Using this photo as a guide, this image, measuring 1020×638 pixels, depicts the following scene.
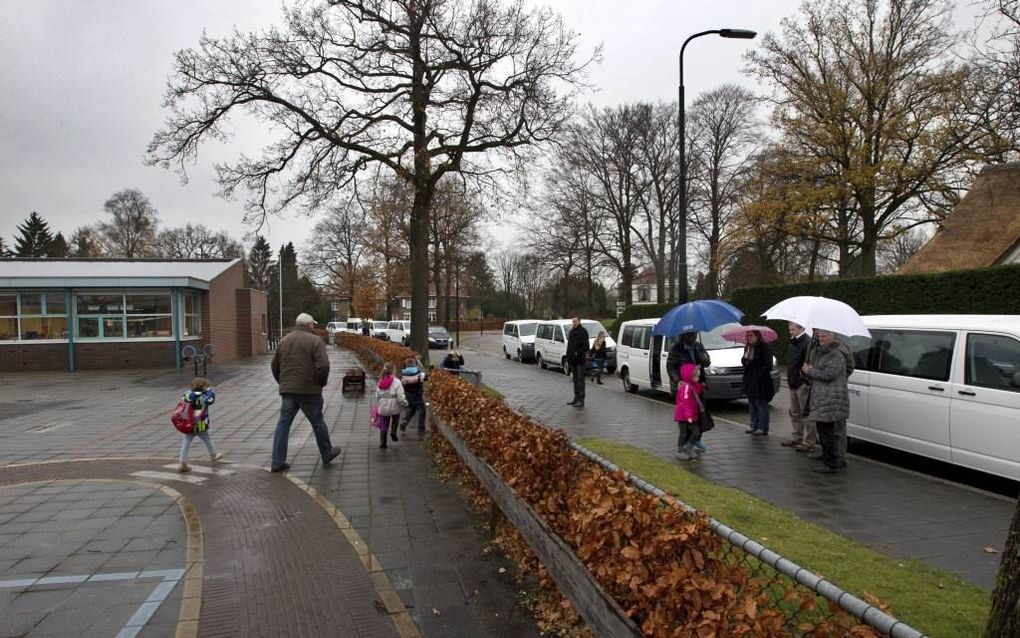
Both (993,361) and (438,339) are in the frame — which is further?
(438,339)

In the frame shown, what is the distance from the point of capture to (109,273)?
25000 mm

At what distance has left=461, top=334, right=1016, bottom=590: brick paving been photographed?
4742 millimetres

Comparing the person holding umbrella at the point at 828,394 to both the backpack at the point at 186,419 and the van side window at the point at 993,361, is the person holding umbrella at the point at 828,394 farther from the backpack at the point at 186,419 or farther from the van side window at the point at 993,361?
the backpack at the point at 186,419

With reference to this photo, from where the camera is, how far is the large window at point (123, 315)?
2314cm

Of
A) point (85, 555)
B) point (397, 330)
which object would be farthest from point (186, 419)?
point (397, 330)

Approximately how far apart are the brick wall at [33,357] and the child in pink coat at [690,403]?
2441 centimetres

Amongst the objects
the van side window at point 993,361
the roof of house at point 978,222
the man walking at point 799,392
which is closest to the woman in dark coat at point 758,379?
the man walking at point 799,392

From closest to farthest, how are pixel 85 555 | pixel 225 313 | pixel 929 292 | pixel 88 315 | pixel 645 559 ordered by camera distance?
pixel 645 559, pixel 85 555, pixel 929 292, pixel 88 315, pixel 225 313

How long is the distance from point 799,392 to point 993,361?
7.95ft

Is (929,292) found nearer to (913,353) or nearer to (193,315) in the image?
(913,353)

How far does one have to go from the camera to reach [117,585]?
13.4 ft

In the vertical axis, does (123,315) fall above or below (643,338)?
above

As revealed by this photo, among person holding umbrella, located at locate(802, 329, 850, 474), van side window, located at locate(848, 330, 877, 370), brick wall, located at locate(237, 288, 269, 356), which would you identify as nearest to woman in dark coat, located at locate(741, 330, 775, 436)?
van side window, located at locate(848, 330, 877, 370)

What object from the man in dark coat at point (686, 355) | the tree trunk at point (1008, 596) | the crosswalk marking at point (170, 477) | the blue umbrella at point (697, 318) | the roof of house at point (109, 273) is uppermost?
the roof of house at point (109, 273)
